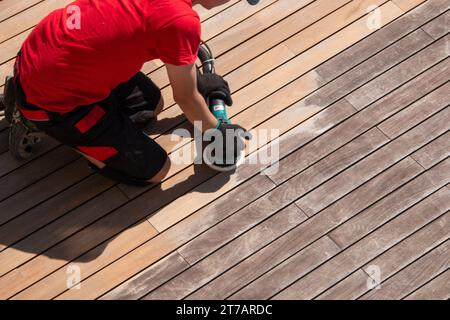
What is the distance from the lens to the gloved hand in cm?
438

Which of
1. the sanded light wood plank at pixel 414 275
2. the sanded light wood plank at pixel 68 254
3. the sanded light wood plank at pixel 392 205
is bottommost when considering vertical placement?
the sanded light wood plank at pixel 414 275

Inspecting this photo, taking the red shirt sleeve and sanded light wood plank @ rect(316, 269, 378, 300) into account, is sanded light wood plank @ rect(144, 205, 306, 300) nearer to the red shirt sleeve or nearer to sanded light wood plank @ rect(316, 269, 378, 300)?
sanded light wood plank @ rect(316, 269, 378, 300)

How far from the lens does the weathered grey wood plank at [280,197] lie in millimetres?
4262

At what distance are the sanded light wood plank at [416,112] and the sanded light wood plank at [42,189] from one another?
1.56 m

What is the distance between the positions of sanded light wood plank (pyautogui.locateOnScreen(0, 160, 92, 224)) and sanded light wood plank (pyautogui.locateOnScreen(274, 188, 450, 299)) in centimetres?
120

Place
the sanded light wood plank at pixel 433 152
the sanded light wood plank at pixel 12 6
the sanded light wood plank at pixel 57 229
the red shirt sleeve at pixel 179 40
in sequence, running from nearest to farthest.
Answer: the red shirt sleeve at pixel 179 40, the sanded light wood plank at pixel 57 229, the sanded light wood plank at pixel 433 152, the sanded light wood plank at pixel 12 6

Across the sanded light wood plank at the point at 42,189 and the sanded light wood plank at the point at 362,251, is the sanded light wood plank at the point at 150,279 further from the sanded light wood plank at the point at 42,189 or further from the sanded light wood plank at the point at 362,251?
the sanded light wood plank at the point at 42,189

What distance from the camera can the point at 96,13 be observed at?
3.88m

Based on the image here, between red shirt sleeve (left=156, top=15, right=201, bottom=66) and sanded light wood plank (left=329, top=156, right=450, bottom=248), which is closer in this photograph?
red shirt sleeve (left=156, top=15, right=201, bottom=66)

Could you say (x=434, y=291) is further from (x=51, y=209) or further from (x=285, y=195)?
(x=51, y=209)

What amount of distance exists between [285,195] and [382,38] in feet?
3.87

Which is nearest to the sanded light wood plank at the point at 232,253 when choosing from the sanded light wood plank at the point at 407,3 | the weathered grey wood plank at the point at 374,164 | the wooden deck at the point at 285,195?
the wooden deck at the point at 285,195

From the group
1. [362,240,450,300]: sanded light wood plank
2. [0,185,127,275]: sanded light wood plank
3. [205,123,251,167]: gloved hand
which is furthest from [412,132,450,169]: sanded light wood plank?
[0,185,127,275]: sanded light wood plank

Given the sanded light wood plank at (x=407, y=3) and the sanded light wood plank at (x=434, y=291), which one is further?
the sanded light wood plank at (x=407, y=3)
